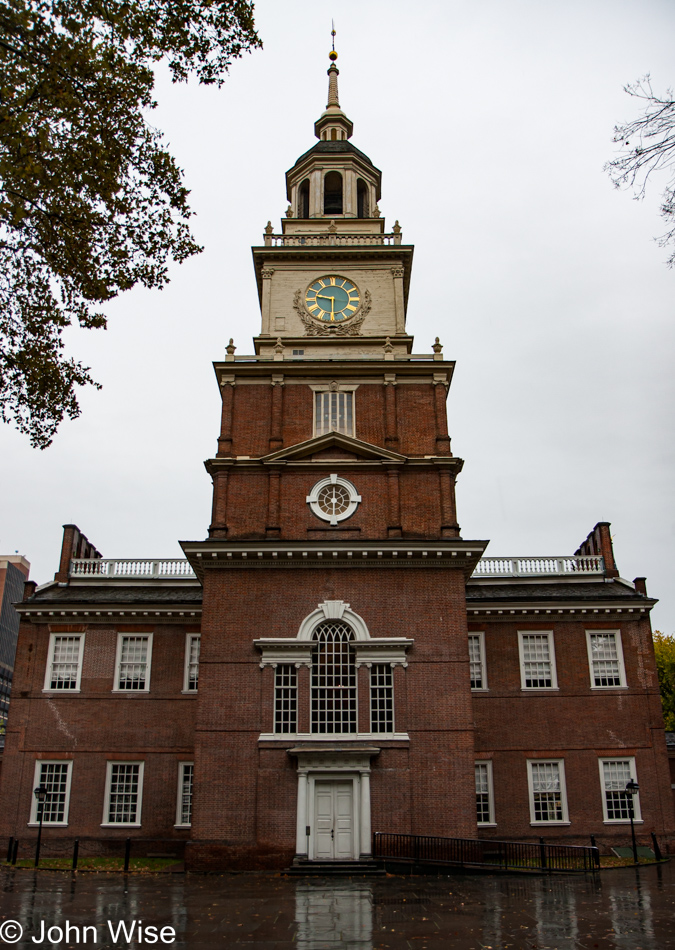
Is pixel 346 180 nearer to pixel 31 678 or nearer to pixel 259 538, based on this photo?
pixel 259 538

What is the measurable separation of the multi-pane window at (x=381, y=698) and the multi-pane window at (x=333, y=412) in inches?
305

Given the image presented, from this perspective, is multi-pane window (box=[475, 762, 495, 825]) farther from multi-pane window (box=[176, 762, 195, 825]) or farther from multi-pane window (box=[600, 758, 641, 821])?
multi-pane window (box=[176, 762, 195, 825])

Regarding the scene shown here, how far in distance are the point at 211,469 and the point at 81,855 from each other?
13880 mm

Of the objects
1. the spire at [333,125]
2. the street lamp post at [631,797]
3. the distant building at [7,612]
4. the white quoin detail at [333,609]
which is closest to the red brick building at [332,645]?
the white quoin detail at [333,609]

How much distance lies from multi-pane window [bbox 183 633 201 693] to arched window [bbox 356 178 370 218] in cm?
1891

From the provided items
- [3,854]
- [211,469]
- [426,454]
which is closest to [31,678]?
[3,854]

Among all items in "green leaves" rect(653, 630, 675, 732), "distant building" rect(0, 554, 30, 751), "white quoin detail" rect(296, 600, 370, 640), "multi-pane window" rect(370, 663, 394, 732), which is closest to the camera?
"multi-pane window" rect(370, 663, 394, 732)

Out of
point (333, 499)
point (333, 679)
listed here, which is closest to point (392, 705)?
point (333, 679)

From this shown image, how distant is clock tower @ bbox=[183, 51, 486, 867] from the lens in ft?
71.4

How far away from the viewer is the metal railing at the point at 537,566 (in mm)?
32469

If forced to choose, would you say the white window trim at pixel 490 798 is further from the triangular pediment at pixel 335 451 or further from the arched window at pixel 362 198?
the arched window at pixel 362 198

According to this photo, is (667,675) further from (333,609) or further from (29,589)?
(29,589)

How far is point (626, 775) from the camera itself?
2805 centimetres

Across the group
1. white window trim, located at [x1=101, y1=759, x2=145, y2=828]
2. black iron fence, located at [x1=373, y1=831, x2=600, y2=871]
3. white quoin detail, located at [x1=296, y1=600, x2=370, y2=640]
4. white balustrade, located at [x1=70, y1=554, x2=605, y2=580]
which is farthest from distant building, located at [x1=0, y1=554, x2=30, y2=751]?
black iron fence, located at [x1=373, y1=831, x2=600, y2=871]
